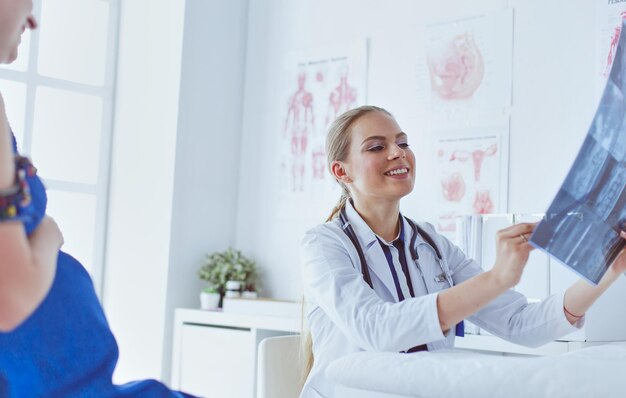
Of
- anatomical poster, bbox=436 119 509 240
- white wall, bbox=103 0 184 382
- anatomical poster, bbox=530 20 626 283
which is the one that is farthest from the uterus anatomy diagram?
anatomical poster, bbox=530 20 626 283

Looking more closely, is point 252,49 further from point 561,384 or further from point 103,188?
point 561,384

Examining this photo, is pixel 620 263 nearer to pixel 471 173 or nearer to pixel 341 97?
pixel 471 173

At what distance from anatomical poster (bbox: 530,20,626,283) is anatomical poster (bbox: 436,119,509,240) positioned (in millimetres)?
1883

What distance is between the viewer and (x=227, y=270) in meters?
3.70

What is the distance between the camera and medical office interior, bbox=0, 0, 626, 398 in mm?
3125

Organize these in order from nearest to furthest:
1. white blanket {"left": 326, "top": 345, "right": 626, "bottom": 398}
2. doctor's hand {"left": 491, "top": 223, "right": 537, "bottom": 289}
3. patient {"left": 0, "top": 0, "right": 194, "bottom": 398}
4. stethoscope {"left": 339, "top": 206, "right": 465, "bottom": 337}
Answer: white blanket {"left": 326, "top": 345, "right": 626, "bottom": 398}, patient {"left": 0, "top": 0, "right": 194, "bottom": 398}, doctor's hand {"left": 491, "top": 223, "right": 537, "bottom": 289}, stethoscope {"left": 339, "top": 206, "right": 465, "bottom": 337}

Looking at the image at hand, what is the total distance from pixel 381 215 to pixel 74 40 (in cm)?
272

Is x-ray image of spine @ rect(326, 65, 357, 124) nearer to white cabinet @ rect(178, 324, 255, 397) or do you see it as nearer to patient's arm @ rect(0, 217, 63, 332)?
white cabinet @ rect(178, 324, 255, 397)

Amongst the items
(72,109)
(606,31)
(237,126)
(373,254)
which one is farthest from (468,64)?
(72,109)

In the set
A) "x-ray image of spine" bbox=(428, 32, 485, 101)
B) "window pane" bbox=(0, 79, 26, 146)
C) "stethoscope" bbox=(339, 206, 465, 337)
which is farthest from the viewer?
"window pane" bbox=(0, 79, 26, 146)

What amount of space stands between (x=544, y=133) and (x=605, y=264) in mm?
1785

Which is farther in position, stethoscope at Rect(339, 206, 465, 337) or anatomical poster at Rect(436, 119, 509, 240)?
anatomical poster at Rect(436, 119, 509, 240)

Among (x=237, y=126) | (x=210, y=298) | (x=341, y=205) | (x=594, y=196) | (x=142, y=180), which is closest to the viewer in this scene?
(x=594, y=196)

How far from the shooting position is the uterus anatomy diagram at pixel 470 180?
3.11 m
